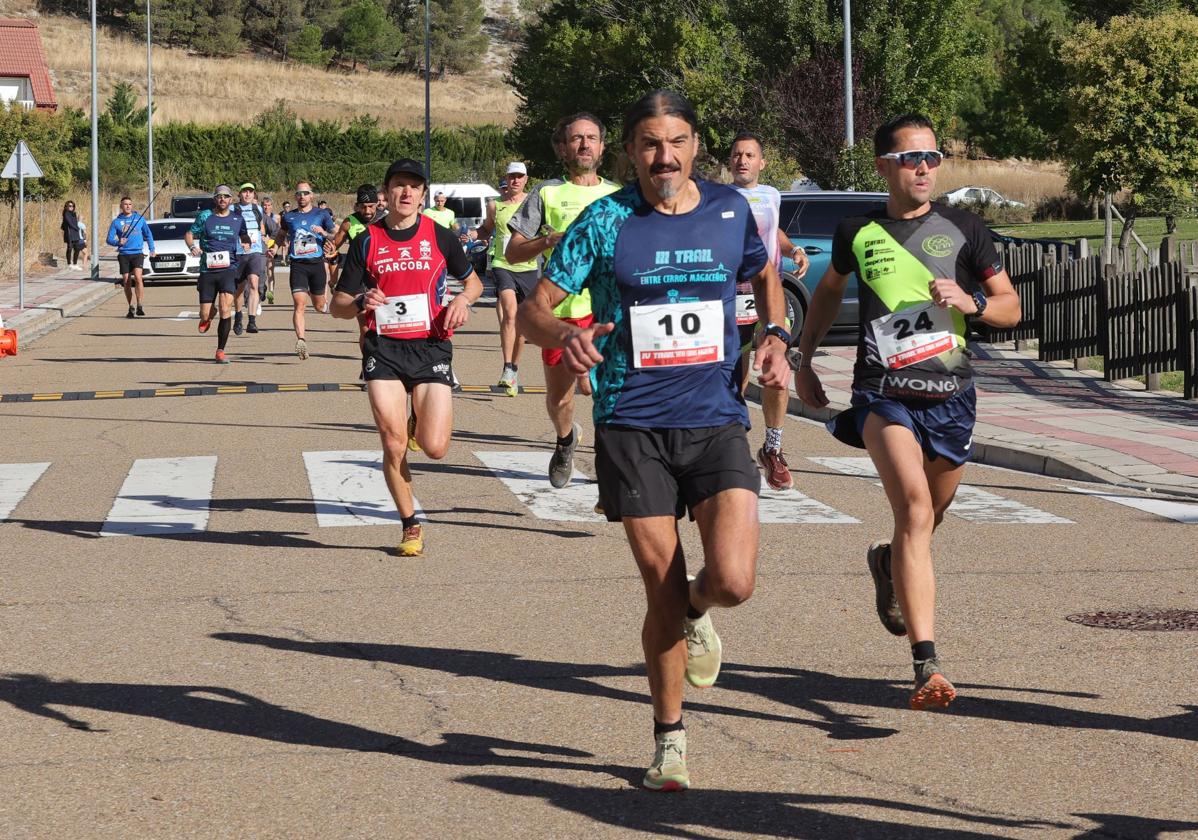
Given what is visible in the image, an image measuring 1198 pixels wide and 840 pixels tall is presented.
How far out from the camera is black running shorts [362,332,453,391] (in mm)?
9172

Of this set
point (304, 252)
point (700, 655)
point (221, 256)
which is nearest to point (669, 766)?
point (700, 655)

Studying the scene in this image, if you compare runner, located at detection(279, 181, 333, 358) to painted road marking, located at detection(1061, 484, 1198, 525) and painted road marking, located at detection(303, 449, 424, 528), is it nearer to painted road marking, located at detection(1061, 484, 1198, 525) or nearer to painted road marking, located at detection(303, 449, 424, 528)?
painted road marking, located at detection(303, 449, 424, 528)

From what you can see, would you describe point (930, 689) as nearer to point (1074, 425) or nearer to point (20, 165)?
point (1074, 425)

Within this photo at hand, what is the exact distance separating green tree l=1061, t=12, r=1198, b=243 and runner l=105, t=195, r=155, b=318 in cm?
1748

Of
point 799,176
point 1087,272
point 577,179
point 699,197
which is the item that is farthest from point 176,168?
point 699,197

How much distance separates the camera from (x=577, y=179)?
10.1 m

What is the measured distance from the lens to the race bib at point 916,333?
6.16 m

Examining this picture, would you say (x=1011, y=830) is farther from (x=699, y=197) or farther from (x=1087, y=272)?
(x=1087, y=272)

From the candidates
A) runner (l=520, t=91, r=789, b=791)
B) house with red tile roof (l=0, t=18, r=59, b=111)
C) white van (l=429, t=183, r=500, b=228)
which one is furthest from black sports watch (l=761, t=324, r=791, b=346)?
house with red tile roof (l=0, t=18, r=59, b=111)

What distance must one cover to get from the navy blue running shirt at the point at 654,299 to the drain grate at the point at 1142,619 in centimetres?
278

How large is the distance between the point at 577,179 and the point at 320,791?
18.4 ft

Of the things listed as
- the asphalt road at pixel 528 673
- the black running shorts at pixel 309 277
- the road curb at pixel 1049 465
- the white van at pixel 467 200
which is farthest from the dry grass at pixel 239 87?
the asphalt road at pixel 528 673

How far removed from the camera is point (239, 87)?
359ft

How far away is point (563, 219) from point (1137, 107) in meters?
26.8
